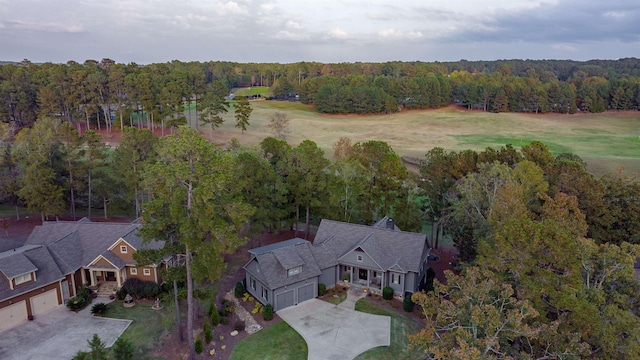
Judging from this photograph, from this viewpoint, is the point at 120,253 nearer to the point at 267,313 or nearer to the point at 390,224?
the point at 267,313

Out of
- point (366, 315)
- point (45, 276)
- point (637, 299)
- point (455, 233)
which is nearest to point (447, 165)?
point (455, 233)

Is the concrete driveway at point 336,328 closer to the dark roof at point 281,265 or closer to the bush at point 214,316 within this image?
the dark roof at point 281,265

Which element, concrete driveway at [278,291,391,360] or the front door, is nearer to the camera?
concrete driveway at [278,291,391,360]

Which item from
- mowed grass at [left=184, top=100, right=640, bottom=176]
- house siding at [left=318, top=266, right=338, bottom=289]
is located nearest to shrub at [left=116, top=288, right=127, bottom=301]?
house siding at [left=318, top=266, right=338, bottom=289]

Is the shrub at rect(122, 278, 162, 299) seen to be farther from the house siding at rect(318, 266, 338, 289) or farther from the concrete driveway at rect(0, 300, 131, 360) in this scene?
the house siding at rect(318, 266, 338, 289)

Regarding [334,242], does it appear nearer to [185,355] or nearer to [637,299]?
[185,355]

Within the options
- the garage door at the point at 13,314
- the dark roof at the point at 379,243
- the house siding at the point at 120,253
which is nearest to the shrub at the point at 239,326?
the dark roof at the point at 379,243

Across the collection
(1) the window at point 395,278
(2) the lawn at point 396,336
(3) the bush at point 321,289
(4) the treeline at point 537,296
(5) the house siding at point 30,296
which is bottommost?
(2) the lawn at point 396,336

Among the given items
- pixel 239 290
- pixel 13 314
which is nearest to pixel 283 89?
pixel 239 290
